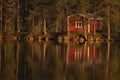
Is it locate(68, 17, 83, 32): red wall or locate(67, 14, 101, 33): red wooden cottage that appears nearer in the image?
locate(67, 14, 101, 33): red wooden cottage

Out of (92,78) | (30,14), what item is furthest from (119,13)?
(92,78)

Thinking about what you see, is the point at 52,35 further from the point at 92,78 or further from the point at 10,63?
the point at 92,78

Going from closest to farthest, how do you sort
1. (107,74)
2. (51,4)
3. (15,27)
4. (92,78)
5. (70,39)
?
(92,78) → (107,74) → (70,39) → (51,4) → (15,27)

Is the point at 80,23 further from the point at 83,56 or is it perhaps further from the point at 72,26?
the point at 83,56

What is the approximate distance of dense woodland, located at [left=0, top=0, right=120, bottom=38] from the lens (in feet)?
255

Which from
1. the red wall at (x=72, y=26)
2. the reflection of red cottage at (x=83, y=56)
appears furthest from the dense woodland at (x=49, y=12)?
the reflection of red cottage at (x=83, y=56)

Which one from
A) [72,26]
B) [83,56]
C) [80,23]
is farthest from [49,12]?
[83,56]

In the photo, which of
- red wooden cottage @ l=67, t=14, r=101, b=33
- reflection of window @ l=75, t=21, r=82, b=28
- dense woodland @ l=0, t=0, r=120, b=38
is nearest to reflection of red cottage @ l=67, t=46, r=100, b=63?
dense woodland @ l=0, t=0, r=120, b=38

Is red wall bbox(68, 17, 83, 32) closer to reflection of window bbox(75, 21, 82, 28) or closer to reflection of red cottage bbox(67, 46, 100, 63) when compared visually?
reflection of window bbox(75, 21, 82, 28)

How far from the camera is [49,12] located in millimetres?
84062

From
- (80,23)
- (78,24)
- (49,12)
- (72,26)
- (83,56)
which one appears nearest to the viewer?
(83,56)

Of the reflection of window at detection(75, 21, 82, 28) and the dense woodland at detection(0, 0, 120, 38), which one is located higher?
the dense woodland at detection(0, 0, 120, 38)

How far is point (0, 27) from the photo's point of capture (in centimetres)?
9188

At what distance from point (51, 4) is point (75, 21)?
7531 mm
